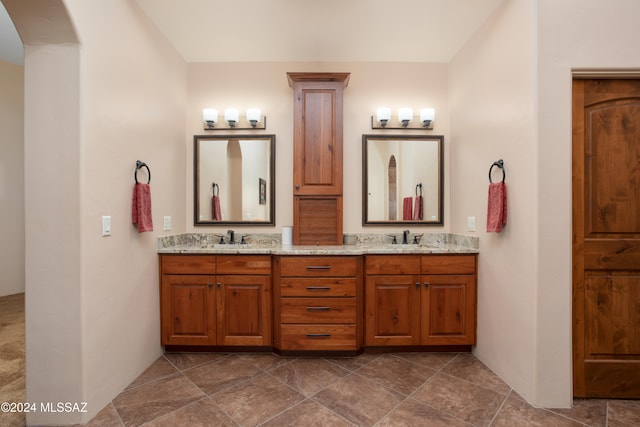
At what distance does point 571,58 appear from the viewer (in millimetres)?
1776

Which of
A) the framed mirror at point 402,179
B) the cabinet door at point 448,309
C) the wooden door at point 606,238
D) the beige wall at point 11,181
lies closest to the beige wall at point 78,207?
the framed mirror at point 402,179

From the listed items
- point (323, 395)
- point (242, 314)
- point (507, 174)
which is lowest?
point (323, 395)

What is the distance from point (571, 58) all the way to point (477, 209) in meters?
1.14

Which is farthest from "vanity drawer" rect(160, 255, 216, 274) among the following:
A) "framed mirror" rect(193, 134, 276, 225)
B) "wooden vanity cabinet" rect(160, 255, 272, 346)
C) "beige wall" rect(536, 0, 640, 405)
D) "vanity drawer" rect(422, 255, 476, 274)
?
"beige wall" rect(536, 0, 640, 405)

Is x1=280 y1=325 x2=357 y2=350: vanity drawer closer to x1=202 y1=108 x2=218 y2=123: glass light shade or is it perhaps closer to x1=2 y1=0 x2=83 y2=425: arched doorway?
Result: x1=2 y1=0 x2=83 y2=425: arched doorway

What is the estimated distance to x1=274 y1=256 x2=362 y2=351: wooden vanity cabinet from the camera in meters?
2.36

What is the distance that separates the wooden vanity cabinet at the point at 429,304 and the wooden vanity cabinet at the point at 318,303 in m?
0.16

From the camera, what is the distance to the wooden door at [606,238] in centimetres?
182

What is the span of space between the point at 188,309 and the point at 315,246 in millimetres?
1209

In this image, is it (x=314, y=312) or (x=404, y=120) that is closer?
(x=314, y=312)

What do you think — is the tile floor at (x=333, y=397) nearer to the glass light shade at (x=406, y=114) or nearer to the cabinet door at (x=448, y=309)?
the cabinet door at (x=448, y=309)

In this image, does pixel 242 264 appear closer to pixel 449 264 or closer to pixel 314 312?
pixel 314 312

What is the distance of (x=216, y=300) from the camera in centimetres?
242

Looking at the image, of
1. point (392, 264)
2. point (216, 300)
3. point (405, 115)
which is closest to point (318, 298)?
point (392, 264)
